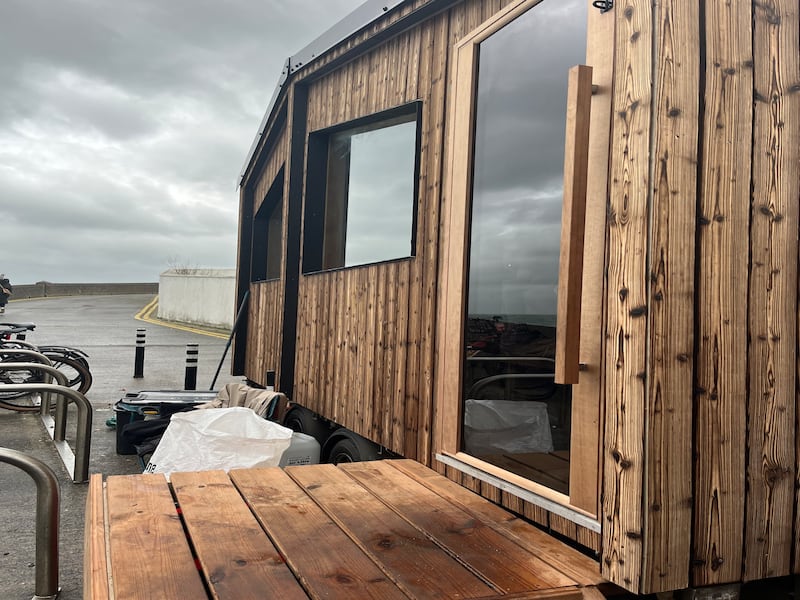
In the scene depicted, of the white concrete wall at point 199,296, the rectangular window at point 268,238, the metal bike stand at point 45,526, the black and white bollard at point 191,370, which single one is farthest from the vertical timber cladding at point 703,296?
the white concrete wall at point 199,296

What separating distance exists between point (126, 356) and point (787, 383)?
47.1 feet

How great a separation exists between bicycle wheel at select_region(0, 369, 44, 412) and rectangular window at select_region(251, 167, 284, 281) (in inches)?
127

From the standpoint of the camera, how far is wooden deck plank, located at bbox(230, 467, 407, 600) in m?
1.97

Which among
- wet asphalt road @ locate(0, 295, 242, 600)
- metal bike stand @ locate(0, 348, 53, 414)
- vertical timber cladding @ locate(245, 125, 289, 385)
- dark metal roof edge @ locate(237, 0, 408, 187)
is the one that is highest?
dark metal roof edge @ locate(237, 0, 408, 187)

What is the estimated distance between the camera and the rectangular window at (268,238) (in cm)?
962

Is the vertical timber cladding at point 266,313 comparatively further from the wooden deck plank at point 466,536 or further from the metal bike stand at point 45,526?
the wooden deck plank at point 466,536

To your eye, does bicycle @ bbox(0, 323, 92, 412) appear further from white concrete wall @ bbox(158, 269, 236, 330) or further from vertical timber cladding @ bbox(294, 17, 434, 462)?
white concrete wall @ bbox(158, 269, 236, 330)

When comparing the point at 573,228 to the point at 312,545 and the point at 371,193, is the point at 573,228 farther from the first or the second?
the point at 371,193

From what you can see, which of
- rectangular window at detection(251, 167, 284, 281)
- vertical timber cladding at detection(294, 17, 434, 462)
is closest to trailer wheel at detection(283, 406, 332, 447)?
vertical timber cladding at detection(294, 17, 434, 462)

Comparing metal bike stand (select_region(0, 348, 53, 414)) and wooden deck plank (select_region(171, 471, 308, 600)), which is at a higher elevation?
metal bike stand (select_region(0, 348, 53, 414))

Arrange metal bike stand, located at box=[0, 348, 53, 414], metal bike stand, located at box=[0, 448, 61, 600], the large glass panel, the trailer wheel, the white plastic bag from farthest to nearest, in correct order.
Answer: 1. metal bike stand, located at box=[0, 348, 53, 414]
2. the trailer wheel
3. the white plastic bag
4. metal bike stand, located at box=[0, 448, 61, 600]
5. the large glass panel

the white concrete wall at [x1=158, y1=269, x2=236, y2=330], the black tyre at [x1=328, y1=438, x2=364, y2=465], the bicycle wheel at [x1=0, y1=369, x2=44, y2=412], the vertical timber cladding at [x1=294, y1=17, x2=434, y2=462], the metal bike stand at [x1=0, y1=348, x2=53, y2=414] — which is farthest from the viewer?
the white concrete wall at [x1=158, y1=269, x2=236, y2=330]

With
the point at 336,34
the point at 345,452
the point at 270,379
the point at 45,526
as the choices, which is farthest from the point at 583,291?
the point at 270,379

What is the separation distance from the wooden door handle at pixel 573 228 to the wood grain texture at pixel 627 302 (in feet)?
0.38
